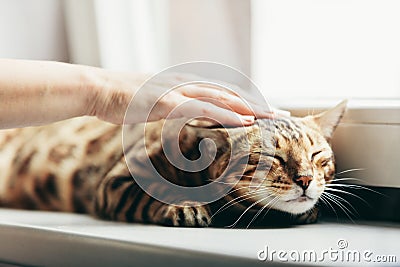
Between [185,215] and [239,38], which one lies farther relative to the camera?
[239,38]

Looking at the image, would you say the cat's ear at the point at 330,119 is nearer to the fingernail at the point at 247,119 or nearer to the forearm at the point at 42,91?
the fingernail at the point at 247,119

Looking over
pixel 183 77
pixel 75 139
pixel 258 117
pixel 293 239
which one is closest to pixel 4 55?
pixel 75 139

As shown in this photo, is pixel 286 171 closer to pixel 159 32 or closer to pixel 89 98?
pixel 89 98

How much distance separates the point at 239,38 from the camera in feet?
3.92

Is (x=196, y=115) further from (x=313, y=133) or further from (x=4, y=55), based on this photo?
(x=4, y=55)

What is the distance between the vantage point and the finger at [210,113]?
0.81 meters

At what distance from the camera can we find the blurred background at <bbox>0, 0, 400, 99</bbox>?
1032mm

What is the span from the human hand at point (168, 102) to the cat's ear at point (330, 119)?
0.12 meters

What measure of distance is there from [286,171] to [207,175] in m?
0.13

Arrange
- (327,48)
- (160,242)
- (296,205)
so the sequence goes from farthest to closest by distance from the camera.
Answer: (327,48) < (296,205) < (160,242)

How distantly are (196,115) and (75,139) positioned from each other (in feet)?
1.20

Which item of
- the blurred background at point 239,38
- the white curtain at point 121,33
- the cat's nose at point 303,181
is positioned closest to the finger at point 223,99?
the cat's nose at point 303,181

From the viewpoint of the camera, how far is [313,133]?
90 centimetres

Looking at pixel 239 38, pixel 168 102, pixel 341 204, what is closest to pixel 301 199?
pixel 341 204
